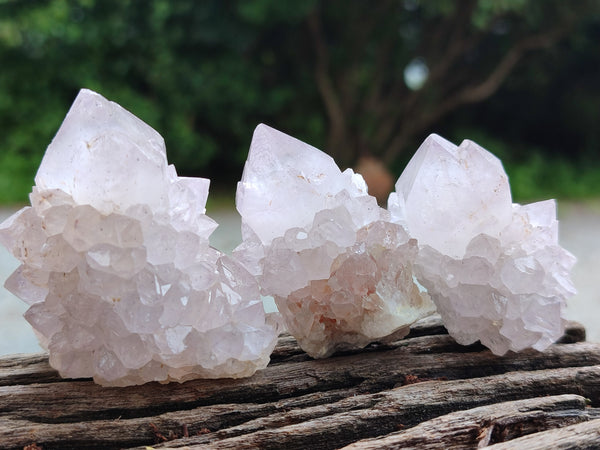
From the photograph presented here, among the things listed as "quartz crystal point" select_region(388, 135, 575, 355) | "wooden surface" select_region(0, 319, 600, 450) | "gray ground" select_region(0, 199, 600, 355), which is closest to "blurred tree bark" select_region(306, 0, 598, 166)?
"gray ground" select_region(0, 199, 600, 355)

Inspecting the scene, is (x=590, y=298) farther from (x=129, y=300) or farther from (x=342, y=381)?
(x=129, y=300)

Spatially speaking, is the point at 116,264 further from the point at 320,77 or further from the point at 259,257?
the point at 320,77

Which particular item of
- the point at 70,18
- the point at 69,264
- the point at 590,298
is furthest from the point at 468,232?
the point at 70,18

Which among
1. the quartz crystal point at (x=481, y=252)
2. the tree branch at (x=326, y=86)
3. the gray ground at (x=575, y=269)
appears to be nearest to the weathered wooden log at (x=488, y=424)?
the quartz crystal point at (x=481, y=252)

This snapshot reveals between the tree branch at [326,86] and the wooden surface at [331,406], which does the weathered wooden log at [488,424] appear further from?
the tree branch at [326,86]

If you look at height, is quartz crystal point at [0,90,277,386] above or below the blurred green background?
below

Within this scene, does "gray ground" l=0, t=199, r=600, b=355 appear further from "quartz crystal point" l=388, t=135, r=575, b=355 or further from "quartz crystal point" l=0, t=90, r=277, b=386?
"quartz crystal point" l=388, t=135, r=575, b=355
